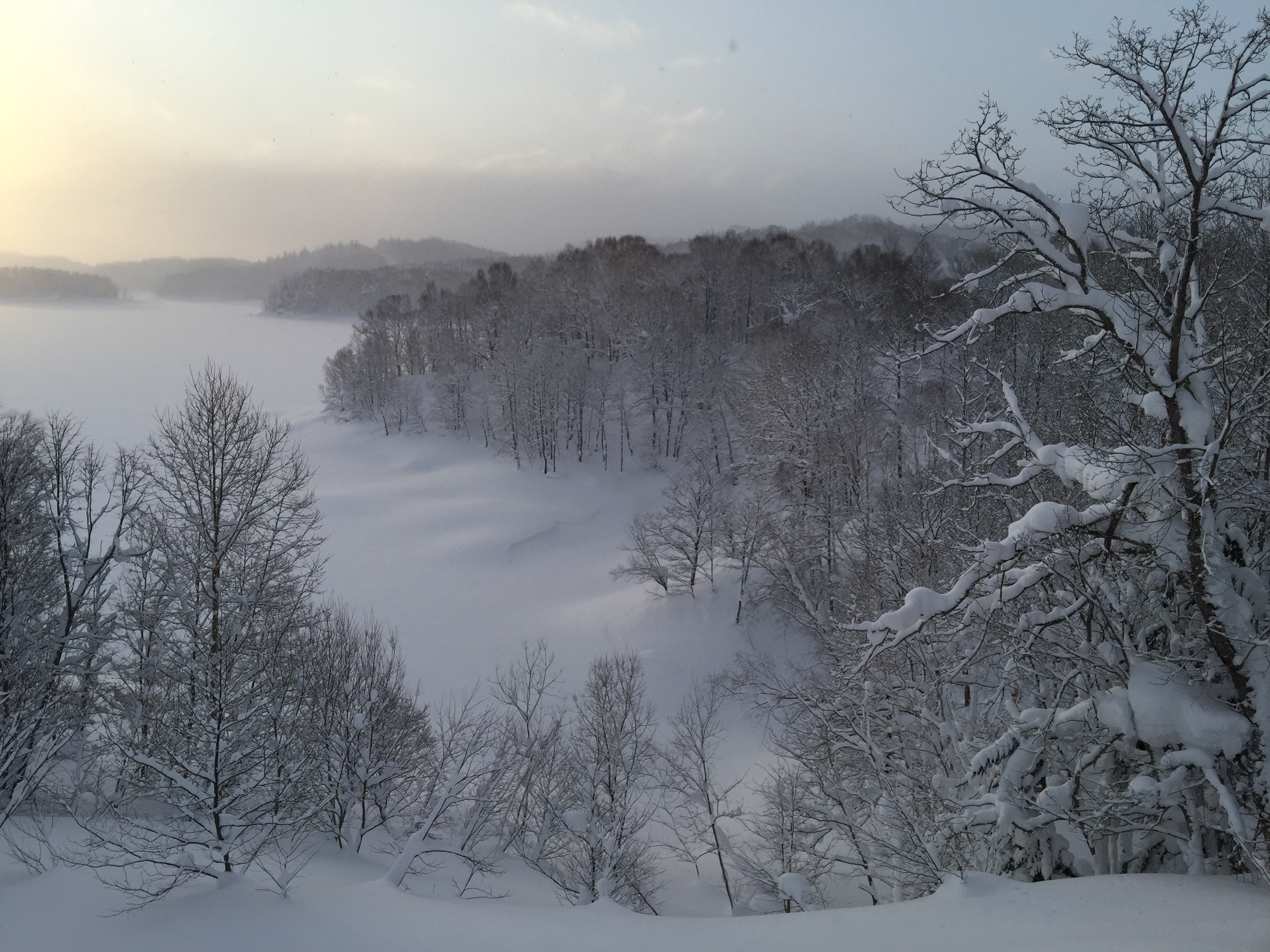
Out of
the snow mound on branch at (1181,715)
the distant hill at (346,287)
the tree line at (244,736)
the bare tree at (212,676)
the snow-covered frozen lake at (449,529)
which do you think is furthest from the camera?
the distant hill at (346,287)

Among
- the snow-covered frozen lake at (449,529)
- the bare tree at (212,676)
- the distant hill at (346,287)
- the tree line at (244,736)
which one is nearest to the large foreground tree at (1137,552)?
the tree line at (244,736)

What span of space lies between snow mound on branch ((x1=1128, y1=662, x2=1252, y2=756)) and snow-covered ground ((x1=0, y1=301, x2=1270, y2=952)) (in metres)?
1.15

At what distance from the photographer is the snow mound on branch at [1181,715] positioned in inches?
221

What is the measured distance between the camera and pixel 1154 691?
5961 millimetres

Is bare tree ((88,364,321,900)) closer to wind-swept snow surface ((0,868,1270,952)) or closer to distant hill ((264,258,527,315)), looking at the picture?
wind-swept snow surface ((0,868,1270,952))

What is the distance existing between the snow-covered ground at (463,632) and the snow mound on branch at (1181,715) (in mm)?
1152

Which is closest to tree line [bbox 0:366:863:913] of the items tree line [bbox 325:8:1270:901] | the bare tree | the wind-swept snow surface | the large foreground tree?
the bare tree

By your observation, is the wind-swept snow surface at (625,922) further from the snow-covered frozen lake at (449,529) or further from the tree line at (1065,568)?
the snow-covered frozen lake at (449,529)

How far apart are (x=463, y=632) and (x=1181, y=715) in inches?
964

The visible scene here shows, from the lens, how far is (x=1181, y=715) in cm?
585

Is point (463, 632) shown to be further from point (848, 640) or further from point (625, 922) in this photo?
point (625, 922)

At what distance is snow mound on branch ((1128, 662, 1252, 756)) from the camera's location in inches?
221

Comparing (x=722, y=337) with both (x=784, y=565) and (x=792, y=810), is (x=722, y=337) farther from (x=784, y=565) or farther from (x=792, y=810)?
(x=792, y=810)

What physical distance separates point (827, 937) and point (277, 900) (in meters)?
6.09
